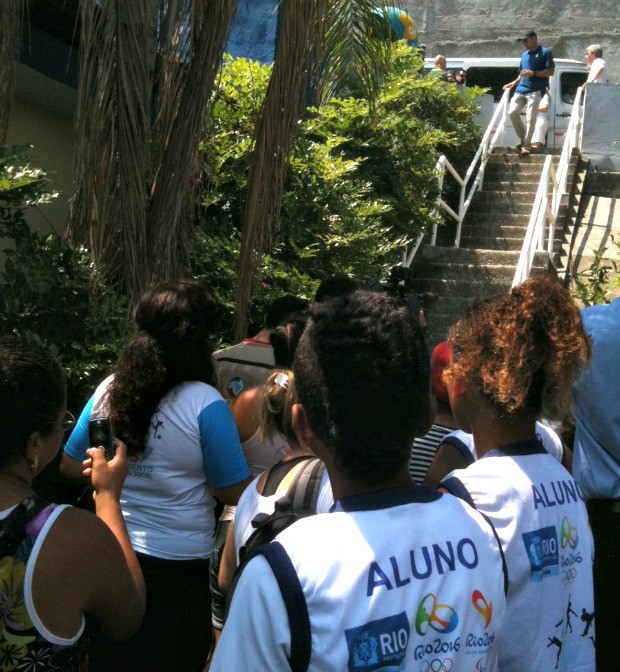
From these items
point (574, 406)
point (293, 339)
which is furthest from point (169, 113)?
point (574, 406)

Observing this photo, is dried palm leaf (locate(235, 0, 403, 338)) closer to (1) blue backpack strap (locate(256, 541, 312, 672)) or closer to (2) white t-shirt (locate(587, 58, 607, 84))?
(1) blue backpack strap (locate(256, 541, 312, 672))

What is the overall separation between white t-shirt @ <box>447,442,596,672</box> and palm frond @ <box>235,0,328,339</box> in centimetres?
319

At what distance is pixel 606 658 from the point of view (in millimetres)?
3322

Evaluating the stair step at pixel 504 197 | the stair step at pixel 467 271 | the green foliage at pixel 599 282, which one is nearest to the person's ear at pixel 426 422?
the green foliage at pixel 599 282

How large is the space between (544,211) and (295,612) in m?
9.21

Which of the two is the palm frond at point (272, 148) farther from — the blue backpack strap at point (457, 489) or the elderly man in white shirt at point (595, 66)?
the elderly man in white shirt at point (595, 66)

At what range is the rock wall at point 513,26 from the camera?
2116 cm

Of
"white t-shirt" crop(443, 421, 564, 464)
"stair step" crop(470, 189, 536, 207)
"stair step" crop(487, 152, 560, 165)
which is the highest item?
"stair step" crop(487, 152, 560, 165)

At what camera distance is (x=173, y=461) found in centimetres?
313

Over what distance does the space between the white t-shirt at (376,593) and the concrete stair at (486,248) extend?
23.4 feet

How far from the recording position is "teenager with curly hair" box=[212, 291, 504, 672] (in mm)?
1656

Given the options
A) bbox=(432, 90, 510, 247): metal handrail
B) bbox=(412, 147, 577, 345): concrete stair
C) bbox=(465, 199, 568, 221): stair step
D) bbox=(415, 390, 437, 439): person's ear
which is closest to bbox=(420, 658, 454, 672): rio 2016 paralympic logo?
bbox=(415, 390, 437, 439): person's ear

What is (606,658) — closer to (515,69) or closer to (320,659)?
(320,659)

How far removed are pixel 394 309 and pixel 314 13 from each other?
139 inches
